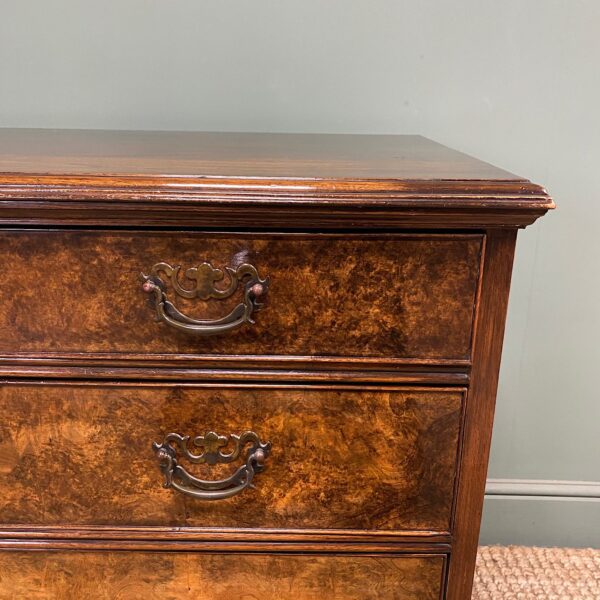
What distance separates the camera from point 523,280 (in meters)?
1.27

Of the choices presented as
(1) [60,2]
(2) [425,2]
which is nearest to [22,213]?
(1) [60,2]

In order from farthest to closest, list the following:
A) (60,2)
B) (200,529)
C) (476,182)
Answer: (60,2), (200,529), (476,182)

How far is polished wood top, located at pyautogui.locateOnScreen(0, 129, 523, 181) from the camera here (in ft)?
2.23

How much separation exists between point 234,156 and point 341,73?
1.48 feet

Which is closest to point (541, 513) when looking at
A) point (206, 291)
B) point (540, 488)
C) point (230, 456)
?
point (540, 488)

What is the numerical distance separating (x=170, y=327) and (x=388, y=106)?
68 cm

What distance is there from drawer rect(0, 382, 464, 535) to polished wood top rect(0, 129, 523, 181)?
23 cm

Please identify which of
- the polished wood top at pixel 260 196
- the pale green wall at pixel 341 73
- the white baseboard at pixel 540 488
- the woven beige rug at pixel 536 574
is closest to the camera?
the polished wood top at pixel 260 196

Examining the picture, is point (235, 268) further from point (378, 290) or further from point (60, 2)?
point (60, 2)

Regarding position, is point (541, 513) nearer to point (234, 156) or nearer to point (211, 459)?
point (211, 459)

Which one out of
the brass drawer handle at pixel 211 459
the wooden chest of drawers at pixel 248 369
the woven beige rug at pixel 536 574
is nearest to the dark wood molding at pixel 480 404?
the wooden chest of drawers at pixel 248 369

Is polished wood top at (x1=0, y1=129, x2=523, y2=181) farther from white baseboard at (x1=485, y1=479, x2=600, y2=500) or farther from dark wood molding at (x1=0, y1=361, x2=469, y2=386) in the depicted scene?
white baseboard at (x1=485, y1=479, x2=600, y2=500)

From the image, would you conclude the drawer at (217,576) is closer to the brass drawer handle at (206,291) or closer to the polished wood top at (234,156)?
the brass drawer handle at (206,291)

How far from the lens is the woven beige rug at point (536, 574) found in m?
1.26
